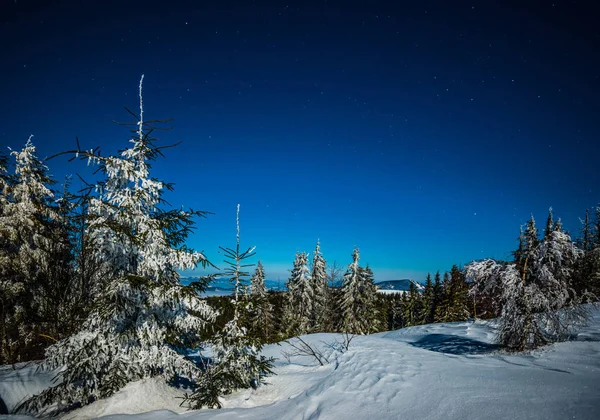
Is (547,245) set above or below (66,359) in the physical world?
above

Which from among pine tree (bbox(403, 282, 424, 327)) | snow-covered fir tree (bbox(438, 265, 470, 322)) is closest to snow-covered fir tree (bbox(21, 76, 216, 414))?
snow-covered fir tree (bbox(438, 265, 470, 322))

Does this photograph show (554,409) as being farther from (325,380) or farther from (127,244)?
(127,244)

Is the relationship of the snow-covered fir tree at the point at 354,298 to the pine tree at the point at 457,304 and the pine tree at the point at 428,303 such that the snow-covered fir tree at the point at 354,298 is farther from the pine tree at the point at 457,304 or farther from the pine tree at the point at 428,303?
the pine tree at the point at 428,303

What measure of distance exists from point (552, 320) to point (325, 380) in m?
8.79

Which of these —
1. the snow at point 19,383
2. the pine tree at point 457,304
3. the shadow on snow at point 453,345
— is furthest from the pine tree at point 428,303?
the snow at point 19,383

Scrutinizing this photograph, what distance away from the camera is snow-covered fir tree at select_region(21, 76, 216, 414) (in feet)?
19.4

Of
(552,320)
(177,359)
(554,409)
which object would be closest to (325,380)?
(177,359)

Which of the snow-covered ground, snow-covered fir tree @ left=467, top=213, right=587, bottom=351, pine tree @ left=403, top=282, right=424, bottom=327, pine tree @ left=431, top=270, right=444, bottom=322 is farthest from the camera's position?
pine tree @ left=403, top=282, right=424, bottom=327

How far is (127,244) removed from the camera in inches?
245

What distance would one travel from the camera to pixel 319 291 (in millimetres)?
30141

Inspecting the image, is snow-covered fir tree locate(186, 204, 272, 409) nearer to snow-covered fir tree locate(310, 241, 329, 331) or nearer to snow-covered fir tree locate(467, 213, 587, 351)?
snow-covered fir tree locate(467, 213, 587, 351)

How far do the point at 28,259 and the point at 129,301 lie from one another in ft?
28.1

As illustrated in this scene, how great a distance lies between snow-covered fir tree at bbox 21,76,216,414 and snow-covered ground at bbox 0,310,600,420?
0.56 meters

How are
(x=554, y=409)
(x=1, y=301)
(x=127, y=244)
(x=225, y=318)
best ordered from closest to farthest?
(x=554, y=409)
(x=127, y=244)
(x=225, y=318)
(x=1, y=301)
